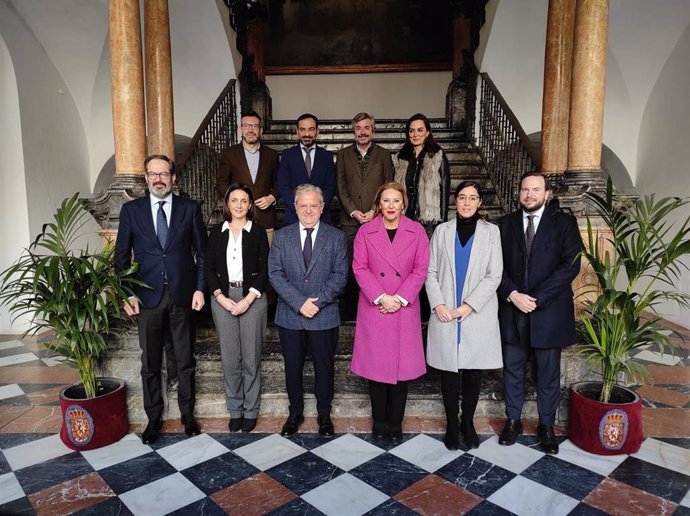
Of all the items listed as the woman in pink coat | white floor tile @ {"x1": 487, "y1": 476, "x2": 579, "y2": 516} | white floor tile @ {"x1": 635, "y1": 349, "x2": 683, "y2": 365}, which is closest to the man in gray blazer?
the woman in pink coat

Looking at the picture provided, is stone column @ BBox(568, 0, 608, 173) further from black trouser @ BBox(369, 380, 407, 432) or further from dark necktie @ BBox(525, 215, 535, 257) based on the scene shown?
black trouser @ BBox(369, 380, 407, 432)

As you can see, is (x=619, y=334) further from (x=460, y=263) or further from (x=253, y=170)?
(x=253, y=170)

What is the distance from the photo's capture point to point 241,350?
3104mm

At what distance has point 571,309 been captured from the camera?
2.87m

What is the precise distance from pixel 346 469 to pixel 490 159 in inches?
178

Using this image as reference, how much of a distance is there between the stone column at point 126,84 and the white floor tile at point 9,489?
2268 millimetres

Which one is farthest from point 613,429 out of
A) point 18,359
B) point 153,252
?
point 18,359

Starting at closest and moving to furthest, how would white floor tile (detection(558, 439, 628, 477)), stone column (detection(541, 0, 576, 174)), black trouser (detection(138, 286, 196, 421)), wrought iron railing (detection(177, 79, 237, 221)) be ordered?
white floor tile (detection(558, 439, 628, 477))
black trouser (detection(138, 286, 196, 421))
stone column (detection(541, 0, 576, 174))
wrought iron railing (detection(177, 79, 237, 221))

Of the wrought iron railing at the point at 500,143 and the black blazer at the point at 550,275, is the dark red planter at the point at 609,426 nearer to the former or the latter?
the black blazer at the point at 550,275

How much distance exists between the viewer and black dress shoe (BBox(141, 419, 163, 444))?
9.85ft

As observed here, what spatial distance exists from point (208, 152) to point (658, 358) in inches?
205

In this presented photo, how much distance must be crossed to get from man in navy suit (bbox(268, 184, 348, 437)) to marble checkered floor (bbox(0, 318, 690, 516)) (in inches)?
15.4

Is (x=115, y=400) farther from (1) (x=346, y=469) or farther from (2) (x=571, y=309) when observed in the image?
(2) (x=571, y=309)

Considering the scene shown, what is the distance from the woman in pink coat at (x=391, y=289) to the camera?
2.81m
